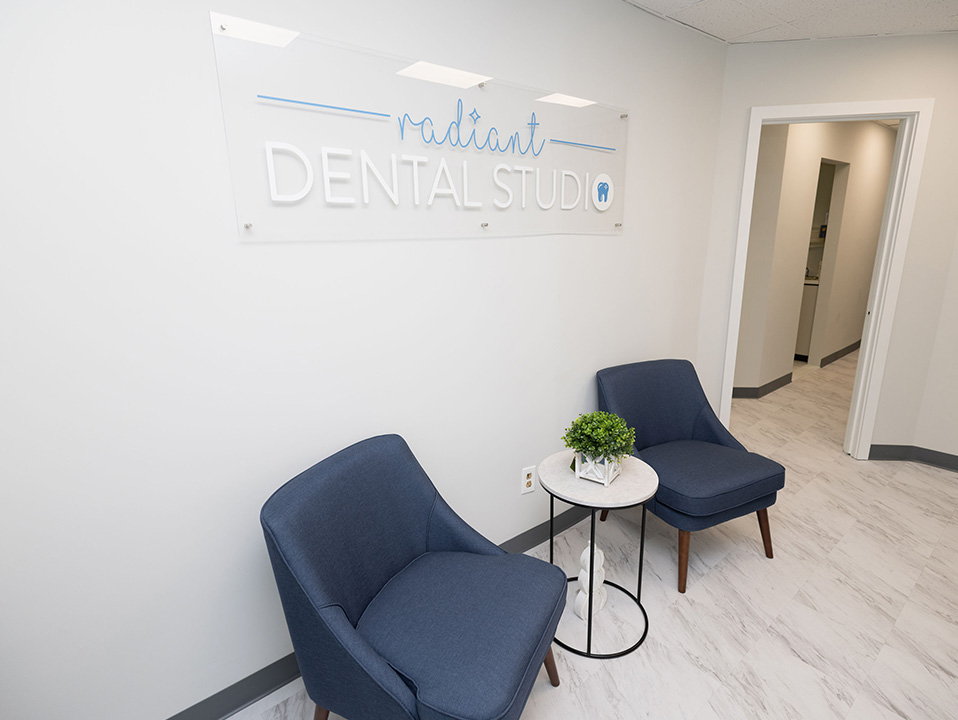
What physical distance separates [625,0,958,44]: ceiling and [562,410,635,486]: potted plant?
1.96 meters

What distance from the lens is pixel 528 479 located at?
248 cm

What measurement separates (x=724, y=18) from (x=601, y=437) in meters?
2.26

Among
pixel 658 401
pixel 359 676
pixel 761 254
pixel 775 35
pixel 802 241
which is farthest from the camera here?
pixel 802 241

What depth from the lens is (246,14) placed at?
141cm

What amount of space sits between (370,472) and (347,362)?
0.39m

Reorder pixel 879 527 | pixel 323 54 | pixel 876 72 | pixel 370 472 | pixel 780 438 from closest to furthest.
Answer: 1. pixel 323 54
2. pixel 370 472
3. pixel 879 527
4. pixel 876 72
5. pixel 780 438

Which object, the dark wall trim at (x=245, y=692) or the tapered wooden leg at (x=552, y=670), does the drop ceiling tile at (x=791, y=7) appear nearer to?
the tapered wooden leg at (x=552, y=670)

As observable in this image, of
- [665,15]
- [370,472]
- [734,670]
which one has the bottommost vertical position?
[734,670]

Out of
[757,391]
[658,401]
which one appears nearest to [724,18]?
[658,401]

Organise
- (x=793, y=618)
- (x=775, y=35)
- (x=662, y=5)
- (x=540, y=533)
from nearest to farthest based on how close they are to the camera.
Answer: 1. (x=793, y=618)
2. (x=662, y=5)
3. (x=540, y=533)
4. (x=775, y=35)

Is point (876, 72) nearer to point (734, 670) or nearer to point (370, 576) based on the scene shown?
point (734, 670)

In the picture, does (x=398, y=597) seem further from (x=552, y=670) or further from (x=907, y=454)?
(x=907, y=454)

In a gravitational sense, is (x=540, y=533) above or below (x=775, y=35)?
below

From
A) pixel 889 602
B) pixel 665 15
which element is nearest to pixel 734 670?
pixel 889 602
